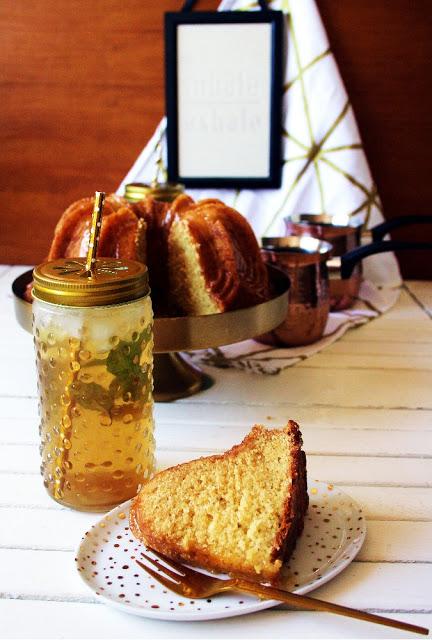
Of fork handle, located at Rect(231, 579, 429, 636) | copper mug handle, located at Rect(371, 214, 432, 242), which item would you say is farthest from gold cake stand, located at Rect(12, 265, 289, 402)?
copper mug handle, located at Rect(371, 214, 432, 242)

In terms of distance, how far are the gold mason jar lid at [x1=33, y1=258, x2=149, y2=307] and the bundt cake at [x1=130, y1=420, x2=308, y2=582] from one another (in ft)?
0.59

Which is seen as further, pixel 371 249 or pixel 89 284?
pixel 371 249

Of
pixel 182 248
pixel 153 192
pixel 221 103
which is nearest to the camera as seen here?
pixel 182 248

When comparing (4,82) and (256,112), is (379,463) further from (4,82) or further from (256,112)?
(4,82)

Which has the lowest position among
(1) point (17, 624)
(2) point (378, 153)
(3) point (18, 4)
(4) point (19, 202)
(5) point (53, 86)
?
(1) point (17, 624)

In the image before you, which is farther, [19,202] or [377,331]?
[19,202]

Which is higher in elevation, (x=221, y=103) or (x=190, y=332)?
(x=221, y=103)

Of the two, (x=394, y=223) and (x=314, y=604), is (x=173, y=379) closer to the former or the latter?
(x=314, y=604)

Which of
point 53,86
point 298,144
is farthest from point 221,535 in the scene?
point 53,86

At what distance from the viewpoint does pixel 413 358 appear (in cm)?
135

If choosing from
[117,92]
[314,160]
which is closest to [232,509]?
[314,160]

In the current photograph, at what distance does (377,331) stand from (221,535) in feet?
2.91

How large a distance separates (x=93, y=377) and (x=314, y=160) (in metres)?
1.14

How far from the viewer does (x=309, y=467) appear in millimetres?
929
